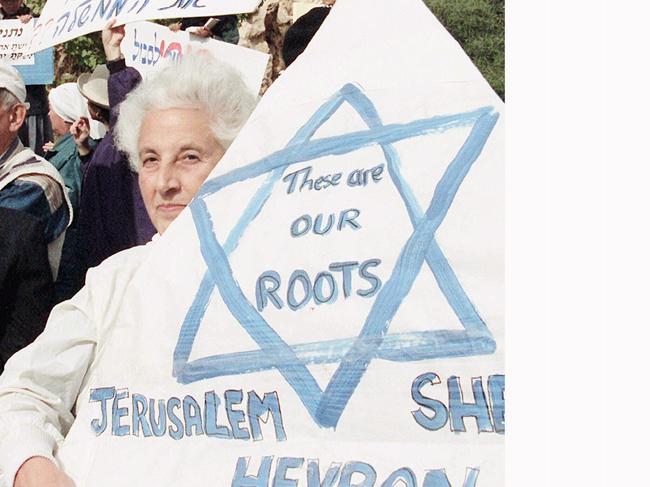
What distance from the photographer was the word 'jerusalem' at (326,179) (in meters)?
1.60

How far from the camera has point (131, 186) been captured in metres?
3.24

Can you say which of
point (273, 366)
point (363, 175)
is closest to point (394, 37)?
point (363, 175)

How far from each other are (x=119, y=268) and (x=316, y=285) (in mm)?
686

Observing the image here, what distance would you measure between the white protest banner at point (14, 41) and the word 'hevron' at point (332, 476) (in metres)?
3.06

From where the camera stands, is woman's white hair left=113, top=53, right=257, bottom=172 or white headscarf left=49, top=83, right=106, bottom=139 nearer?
woman's white hair left=113, top=53, right=257, bottom=172

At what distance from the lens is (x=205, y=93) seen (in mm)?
2277

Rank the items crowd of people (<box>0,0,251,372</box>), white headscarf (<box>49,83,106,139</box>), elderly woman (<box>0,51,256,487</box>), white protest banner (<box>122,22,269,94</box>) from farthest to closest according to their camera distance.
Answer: white headscarf (<box>49,83,106,139</box>), white protest banner (<box>122,22,269,94</box>), crowd of people (<box>0,0,251,372</box>), elderly woman (<box>0,51,256,487</box>)

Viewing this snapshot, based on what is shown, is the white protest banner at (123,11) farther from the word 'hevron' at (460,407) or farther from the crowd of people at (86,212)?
the word 'hevron' at (460,407)

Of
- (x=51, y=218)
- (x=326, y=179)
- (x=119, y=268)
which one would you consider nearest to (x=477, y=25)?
(x=51, y=218)

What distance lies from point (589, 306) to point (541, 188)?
0.50 feet

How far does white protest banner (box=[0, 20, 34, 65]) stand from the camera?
4.25 m

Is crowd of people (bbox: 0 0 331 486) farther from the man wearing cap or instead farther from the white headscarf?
the white headscarf

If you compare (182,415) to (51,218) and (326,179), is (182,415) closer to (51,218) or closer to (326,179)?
(326,179)

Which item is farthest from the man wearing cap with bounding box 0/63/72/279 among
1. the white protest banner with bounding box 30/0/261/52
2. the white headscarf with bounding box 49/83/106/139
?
the white headscarf with bounding box 49/83/106/139
